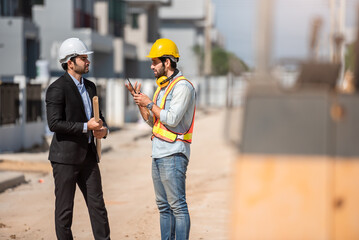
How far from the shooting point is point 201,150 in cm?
1888

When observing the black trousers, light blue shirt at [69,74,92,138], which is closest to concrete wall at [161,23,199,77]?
light blue shirt at [69,74,92,138]

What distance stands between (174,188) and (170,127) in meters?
0.49

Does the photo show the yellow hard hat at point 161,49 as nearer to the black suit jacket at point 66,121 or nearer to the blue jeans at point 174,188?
the black suit jacket at point 66,121

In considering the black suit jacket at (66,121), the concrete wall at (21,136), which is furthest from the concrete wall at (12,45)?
the black suit jacket at (66,121)

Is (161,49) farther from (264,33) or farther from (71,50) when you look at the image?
(264,33)

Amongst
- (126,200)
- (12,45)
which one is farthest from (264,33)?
(12,45)

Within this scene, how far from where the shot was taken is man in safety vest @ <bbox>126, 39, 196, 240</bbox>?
5748 mm

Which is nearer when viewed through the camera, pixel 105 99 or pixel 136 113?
pixel 105 99

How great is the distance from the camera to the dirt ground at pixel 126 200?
313 inches

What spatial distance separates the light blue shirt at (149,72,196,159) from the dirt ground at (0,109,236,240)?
2.77 ft

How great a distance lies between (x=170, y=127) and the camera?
579 cm

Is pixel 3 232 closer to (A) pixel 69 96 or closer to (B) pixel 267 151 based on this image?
(A) pixel 69 96

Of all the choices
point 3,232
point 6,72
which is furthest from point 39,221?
point 6,72

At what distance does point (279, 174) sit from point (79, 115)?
121 inches
